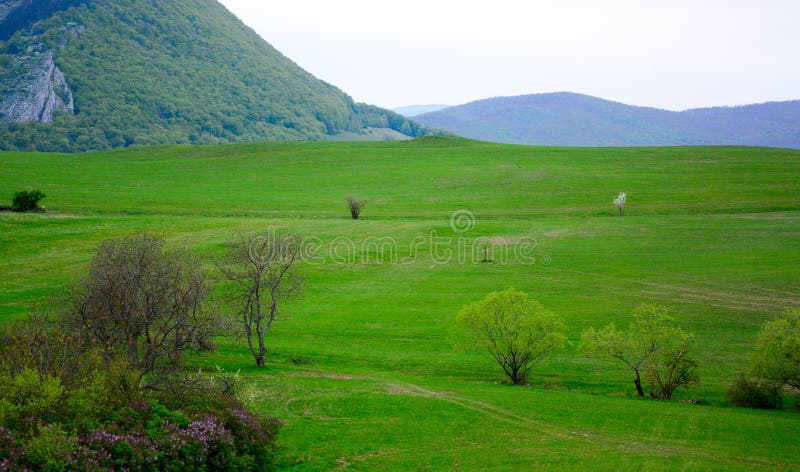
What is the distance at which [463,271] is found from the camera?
1945 inches

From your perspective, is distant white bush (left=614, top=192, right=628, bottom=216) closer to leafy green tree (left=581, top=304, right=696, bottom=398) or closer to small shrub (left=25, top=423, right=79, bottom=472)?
leafy green tree (left=581, top=304, right=696, bottom=398)

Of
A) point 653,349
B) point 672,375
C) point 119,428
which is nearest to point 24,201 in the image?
point 119,428

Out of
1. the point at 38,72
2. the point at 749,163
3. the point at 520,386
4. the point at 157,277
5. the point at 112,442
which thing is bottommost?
the point at 520,386

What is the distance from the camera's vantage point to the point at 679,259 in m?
51.3

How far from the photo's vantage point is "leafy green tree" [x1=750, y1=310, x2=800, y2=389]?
25062mm

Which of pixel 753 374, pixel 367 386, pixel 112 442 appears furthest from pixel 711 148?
pixel 112 442

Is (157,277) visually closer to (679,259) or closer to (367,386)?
(367,386)

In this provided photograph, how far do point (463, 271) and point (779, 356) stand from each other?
26.9 meters

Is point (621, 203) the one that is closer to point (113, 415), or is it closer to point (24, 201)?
point (113, 415)

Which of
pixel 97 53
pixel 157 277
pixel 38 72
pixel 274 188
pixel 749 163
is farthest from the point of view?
pixel 97 53

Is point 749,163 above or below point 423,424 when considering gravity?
above

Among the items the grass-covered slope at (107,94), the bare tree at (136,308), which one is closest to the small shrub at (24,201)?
the bare tree at (136,308)

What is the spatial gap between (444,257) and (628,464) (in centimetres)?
3696

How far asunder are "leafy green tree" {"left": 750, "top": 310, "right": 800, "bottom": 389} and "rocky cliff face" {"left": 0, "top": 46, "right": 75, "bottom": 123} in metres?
180
